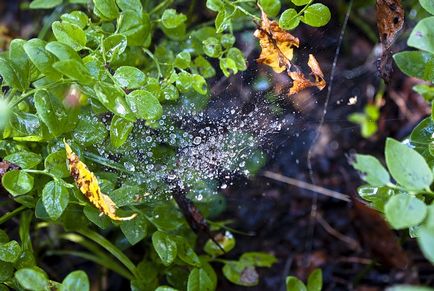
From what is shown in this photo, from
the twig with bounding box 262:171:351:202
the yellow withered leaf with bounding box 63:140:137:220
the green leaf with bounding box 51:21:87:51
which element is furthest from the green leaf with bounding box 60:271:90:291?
the twig with bounding box 262:171:351:202

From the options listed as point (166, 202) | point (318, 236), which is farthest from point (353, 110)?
point (166, 202)

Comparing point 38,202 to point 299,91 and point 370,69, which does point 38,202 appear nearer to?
point 299,91

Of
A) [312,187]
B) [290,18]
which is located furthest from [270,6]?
[312,187]

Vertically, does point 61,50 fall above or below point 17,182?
above

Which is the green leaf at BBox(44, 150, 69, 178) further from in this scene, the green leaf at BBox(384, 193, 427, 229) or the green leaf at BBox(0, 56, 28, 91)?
the green leaf at BBox(384, 193, 427, 229)

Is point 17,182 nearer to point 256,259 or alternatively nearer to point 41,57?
point 41,57
